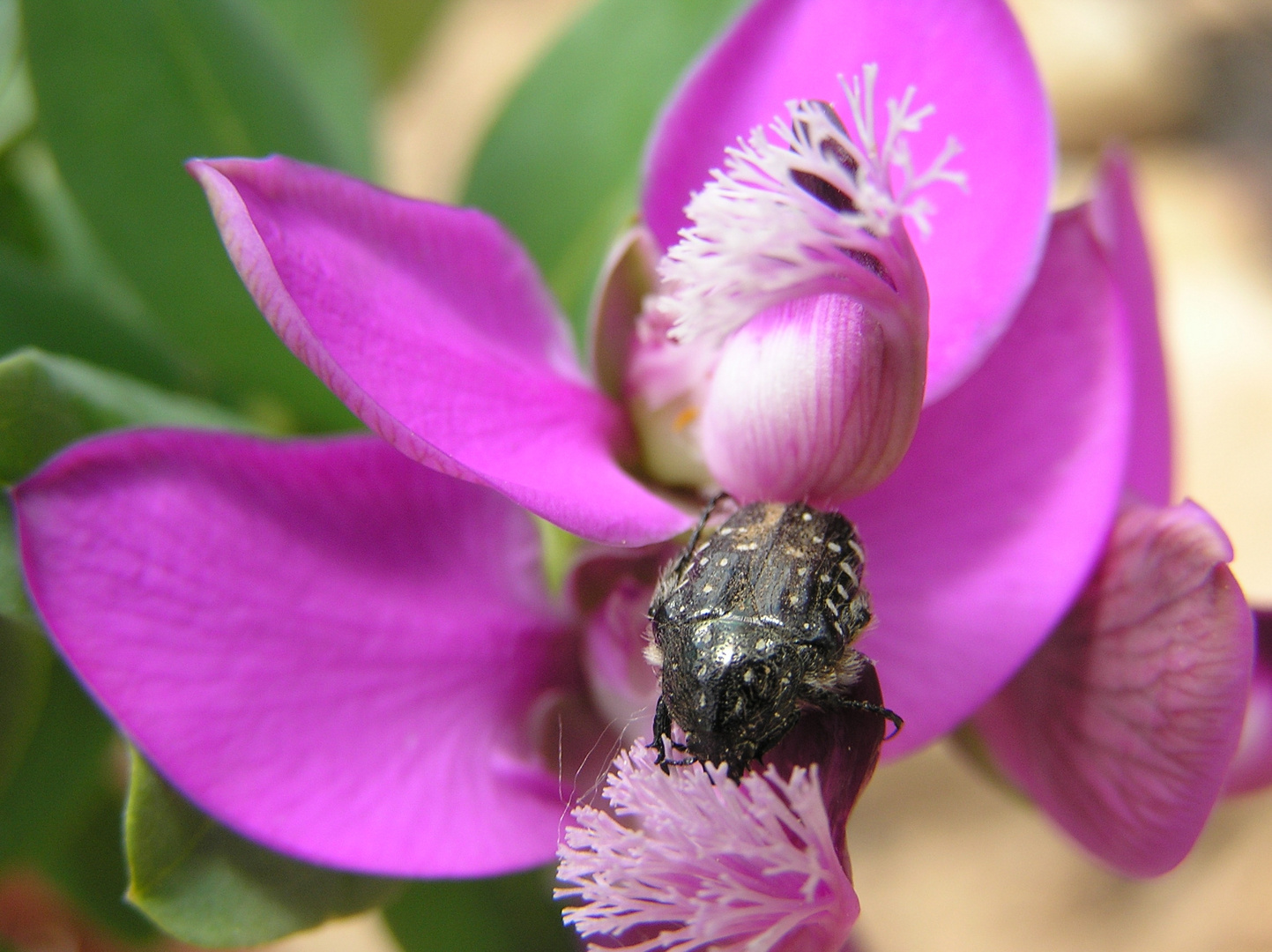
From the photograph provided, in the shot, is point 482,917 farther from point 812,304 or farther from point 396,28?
point 396,28

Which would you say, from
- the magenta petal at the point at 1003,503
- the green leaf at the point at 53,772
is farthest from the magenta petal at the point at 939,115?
the green leaf at the point at 53,772

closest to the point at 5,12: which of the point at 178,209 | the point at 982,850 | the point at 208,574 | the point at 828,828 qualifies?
the point at 178,209

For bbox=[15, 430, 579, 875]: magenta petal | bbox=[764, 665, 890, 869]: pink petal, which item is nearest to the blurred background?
bbox=[15, 430, 579, 875]: magenta petal

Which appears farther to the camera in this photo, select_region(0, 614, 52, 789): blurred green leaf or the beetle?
select_region(0, 614, 52, 789): blurred green leaf

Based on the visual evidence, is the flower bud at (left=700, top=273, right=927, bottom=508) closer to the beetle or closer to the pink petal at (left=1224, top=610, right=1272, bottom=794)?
the beetle

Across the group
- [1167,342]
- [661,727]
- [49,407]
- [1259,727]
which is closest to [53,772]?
[49,407]

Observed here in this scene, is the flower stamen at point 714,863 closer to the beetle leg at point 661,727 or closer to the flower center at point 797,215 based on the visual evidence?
the beetle leg at point 661,727
